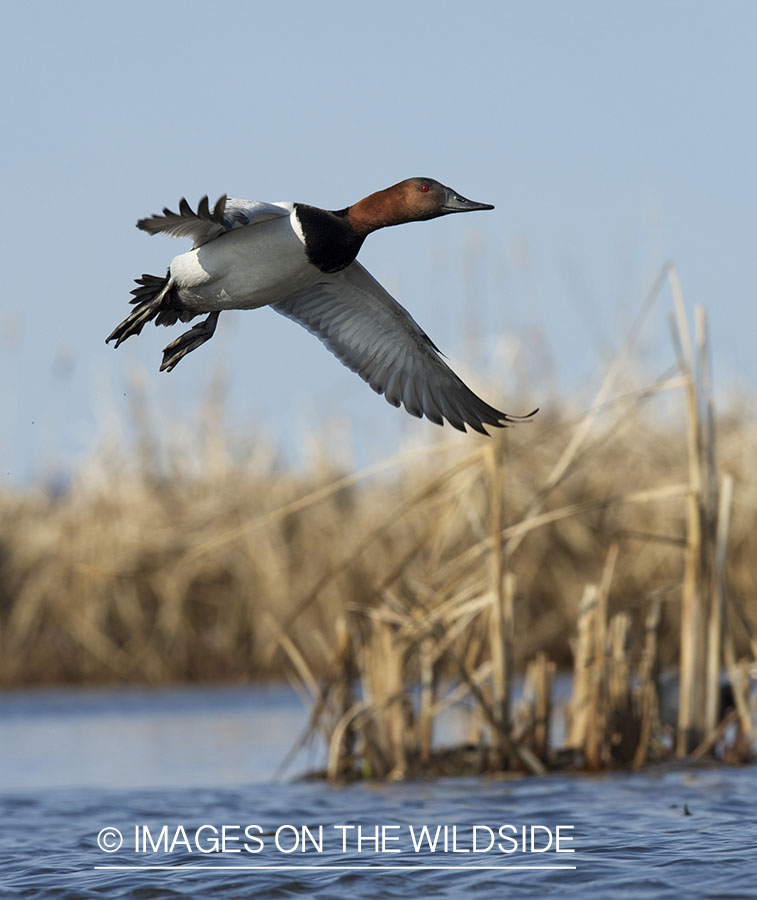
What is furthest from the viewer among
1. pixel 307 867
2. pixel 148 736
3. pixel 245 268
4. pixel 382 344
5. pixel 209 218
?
pixel 148 736

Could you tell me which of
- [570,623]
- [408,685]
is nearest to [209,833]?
[408,685]

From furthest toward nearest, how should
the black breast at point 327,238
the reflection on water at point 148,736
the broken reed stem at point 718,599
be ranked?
the reflection on water at point 148,736, the broken reed stem at point 718,599, the black breast at point 327,238

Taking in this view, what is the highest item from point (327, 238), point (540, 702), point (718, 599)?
point (327, 238)

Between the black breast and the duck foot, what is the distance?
540mm

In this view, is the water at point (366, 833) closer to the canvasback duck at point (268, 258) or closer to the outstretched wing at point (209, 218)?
the canvasback duck at point (268, 258)

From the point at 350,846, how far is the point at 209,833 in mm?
836

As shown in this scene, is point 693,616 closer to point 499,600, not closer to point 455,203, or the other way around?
point 499,600

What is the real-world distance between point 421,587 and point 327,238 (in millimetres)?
2891

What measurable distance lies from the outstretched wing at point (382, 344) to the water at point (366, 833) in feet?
5.84

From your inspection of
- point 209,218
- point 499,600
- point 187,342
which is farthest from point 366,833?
point 209,218

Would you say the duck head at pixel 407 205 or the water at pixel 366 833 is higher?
the duck head at pixel 407 205

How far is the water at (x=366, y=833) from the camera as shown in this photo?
5.57 m

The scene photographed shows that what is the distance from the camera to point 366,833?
6418 millimetres

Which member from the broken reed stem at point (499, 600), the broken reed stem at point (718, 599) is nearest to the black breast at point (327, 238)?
the broken reed stem at point (499, 600)
